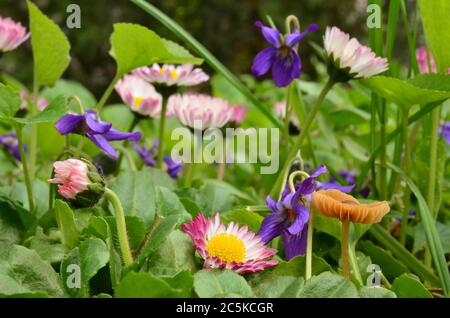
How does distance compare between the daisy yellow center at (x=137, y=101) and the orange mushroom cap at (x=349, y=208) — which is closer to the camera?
the orange mushroom cap at (x=349, y=208)

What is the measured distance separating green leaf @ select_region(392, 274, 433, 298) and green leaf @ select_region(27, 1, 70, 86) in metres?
0.46

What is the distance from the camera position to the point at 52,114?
0.66 meters

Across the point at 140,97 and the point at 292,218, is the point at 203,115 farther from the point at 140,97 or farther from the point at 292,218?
the point at 292,218

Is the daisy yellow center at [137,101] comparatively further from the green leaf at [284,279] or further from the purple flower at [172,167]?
the green leaf at [284,279]

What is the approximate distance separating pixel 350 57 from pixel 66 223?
1.02ft

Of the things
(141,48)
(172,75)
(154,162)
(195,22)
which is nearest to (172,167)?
(154,162)

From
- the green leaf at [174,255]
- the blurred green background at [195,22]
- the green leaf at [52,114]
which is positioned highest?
the blurred green background at [195,22]

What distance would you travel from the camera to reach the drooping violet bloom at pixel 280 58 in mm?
781

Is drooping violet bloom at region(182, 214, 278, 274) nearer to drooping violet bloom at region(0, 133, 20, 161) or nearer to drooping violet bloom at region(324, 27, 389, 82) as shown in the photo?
drooping violet bloom at region(324, 27, 389, 82)

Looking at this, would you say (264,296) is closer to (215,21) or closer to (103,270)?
(103,270)

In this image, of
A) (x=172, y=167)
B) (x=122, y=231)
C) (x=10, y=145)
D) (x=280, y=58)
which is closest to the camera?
(x=122, y=231)

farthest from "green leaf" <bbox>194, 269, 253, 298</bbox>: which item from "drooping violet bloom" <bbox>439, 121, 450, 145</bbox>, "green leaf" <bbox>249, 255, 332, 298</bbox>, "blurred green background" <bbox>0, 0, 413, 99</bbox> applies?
"blurred green background" <bbox>0, 0, 413, 99</bbox>

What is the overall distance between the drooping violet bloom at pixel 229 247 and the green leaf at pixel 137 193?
10 centimetres

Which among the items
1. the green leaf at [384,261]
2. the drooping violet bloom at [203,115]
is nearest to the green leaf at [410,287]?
the green leaf at [384,261]
